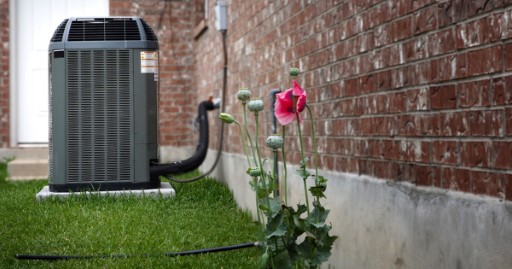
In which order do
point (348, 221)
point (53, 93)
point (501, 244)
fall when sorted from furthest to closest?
point (53, 93) < point (348, 221) < point (501, 244)

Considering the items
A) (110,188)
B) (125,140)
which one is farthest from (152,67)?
(110,188)

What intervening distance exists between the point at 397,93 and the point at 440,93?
1.16ft

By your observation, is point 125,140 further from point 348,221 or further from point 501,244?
point 501,244

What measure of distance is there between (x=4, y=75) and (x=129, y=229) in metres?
5.08

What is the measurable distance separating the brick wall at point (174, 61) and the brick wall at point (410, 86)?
461 cm

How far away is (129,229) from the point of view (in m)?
4.27

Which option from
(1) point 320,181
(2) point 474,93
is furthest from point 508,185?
(1) point 320,181

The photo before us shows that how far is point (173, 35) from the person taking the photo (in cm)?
891

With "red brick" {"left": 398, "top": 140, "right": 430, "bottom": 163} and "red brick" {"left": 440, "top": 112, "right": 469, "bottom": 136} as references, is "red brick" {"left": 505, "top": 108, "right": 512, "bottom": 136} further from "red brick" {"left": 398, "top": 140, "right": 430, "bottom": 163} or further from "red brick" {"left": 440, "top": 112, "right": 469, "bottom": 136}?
"red brick" {"left": 398, "top": 140, "right": 430, "bottom": 163}

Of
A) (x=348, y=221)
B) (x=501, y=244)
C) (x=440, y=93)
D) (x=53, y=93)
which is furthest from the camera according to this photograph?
(x=53, y=93)

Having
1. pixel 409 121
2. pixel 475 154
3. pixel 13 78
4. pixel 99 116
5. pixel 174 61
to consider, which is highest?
pixel 174 61

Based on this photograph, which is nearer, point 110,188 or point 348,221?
point 348,221

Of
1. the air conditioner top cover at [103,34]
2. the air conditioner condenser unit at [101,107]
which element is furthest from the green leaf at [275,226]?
the air conditioner top cover at [103,34]

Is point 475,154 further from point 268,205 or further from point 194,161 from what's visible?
point 194,161
